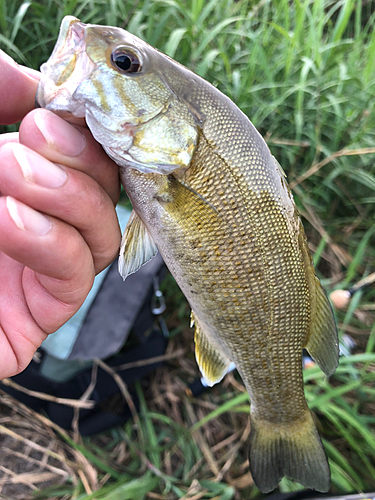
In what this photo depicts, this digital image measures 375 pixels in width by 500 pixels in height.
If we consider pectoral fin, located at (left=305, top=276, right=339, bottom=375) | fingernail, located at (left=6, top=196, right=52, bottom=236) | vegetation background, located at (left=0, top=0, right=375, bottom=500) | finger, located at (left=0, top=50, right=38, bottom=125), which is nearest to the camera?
fingernail, located at (left=6, top=196, right=52, bottom=236)

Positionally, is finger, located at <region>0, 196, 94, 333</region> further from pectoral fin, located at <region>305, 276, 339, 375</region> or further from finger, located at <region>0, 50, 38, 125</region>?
pectoral fin, located at <region>305, 276, 339, 375</region>

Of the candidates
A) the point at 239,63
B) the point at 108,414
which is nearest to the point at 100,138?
the point at 108,414

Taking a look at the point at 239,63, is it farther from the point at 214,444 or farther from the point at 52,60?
the point at 214,444

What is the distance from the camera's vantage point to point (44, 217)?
683mm

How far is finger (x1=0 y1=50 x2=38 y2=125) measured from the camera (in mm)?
807

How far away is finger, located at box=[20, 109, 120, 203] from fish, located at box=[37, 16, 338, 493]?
1.5 inches

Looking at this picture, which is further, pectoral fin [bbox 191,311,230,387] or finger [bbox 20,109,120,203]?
pectoral fin [bbox 191,311,230,387]

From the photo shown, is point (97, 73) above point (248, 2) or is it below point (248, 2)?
below

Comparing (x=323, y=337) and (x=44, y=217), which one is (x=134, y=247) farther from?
(x=323, y=337)

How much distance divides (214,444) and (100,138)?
1626mm

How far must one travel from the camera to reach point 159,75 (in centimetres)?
74

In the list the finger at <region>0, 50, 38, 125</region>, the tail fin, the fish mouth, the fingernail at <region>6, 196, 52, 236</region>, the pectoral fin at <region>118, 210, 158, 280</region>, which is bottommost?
the tail fin

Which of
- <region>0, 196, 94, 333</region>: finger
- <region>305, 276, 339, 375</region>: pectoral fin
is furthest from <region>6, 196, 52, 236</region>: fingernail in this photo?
<region>305, 276, 339, 375</region>: pectoral fin

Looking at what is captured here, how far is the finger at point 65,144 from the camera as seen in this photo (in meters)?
0.66
